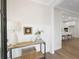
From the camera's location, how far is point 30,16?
3.54 metres

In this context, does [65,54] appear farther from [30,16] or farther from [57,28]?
[30,16]

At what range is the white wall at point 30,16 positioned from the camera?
3.11m

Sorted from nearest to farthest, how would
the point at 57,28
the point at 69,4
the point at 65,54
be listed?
the point at 65,54 → the point at 69,4 → the point at 57,28

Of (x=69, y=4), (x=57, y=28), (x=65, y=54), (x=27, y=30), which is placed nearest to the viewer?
(x=27, y=30)

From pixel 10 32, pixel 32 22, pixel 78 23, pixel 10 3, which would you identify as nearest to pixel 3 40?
pixel 10 32

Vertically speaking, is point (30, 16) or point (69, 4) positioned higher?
point (69, 4)

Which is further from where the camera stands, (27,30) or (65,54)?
(65,54)

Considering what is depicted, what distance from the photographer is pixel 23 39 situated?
3.35 m

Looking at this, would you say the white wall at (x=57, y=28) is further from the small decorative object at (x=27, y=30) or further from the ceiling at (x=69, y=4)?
the small decorative object at (x=27, y=30)

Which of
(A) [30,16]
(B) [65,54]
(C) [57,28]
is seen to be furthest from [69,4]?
(B) [65,54]

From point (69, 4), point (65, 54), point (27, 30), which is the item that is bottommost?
point (65, 54)

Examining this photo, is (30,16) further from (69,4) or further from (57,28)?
(69,4)

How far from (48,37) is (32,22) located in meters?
1.22

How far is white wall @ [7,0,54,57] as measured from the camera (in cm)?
311
